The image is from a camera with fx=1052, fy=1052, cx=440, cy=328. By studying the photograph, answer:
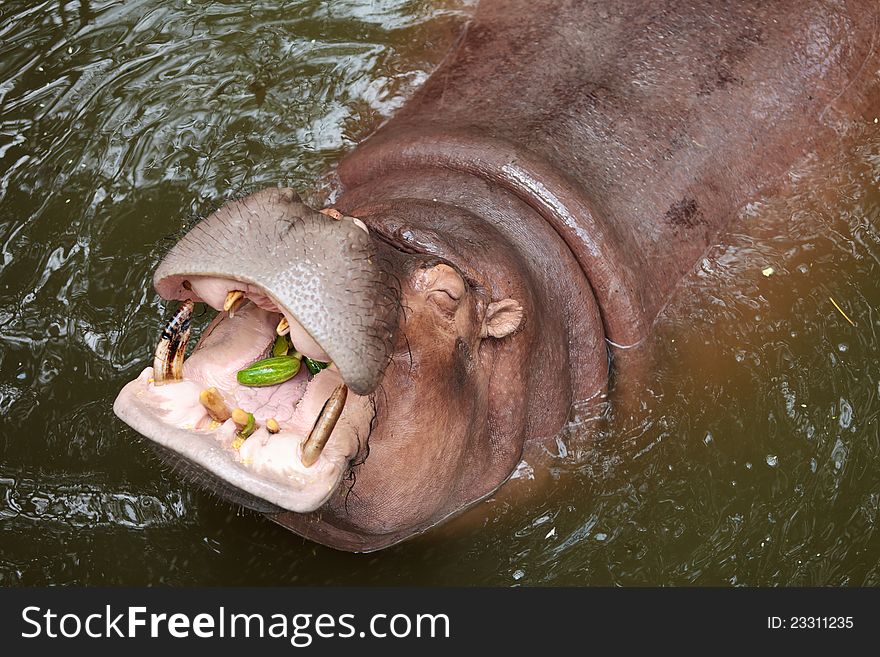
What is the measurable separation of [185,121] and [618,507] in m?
3.01

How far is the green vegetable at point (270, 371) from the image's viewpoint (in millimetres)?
3461

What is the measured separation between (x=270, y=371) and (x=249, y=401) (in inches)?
5.1

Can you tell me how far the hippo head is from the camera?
303 centimetres

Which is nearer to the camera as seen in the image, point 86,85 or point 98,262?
point 98,262

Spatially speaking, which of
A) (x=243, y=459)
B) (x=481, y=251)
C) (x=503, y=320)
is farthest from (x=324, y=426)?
(x=481, y=251)

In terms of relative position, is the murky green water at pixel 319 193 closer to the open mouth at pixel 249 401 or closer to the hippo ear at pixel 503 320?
the hippo ear at pixel 503 320

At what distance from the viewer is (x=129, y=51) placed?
233 inches

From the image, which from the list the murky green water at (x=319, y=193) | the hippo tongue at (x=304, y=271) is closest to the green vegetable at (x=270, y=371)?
the hippo tongue at (x=304, y=271)

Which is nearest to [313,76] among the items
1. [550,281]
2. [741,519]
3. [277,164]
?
[277,164]

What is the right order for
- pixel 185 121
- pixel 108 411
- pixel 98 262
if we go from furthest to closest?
pixel 185 121 < pixel 98 262 < pixel 108 411

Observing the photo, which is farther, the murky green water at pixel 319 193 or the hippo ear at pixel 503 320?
the murky green water at pixel 319 193

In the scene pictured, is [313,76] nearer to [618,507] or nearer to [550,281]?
[550,281]

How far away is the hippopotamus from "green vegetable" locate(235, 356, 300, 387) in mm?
11

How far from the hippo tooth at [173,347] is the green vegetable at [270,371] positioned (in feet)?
0.67
